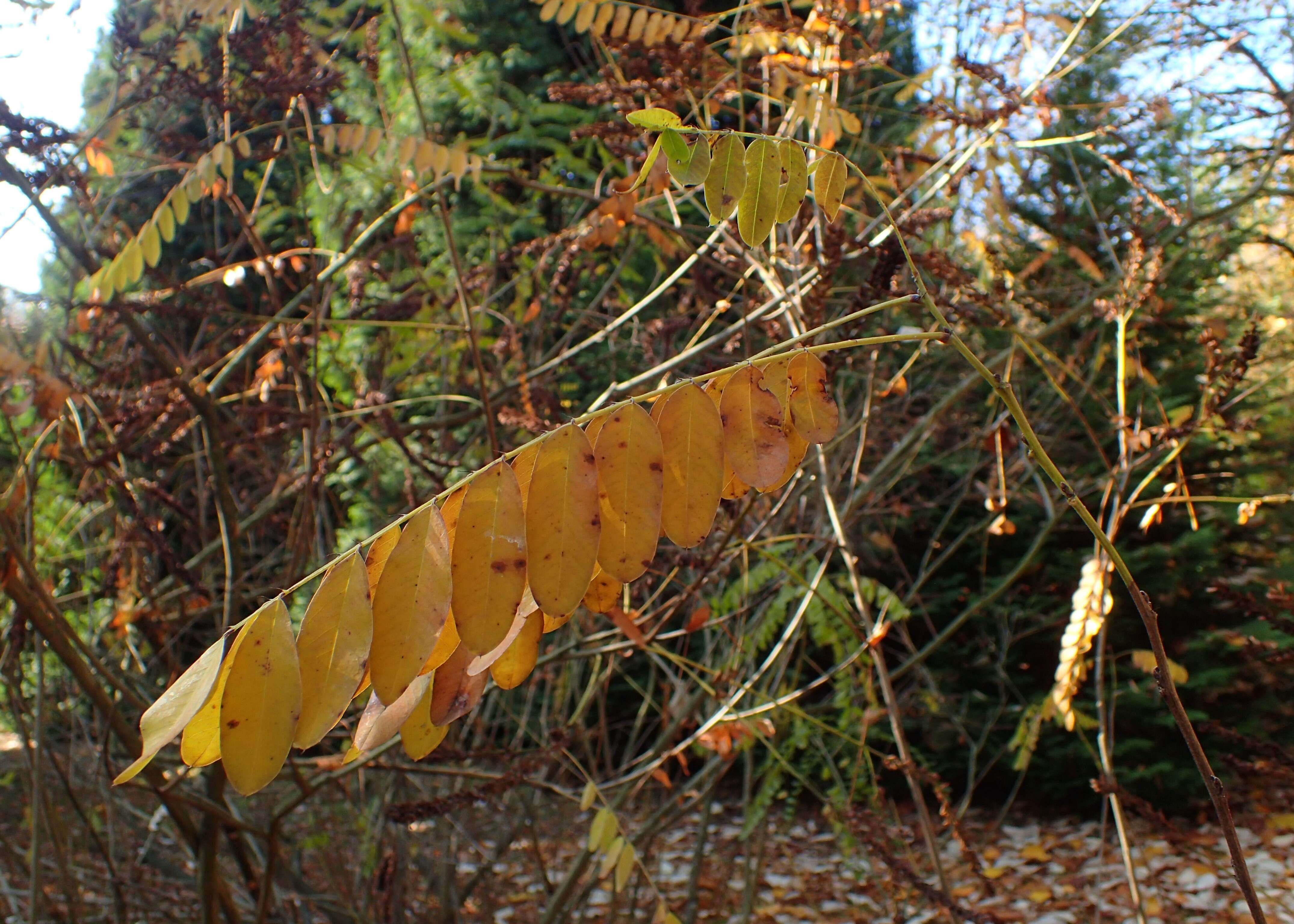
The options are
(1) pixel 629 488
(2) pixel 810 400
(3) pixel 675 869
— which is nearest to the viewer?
(1) pixel 629 488

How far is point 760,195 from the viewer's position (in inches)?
34.3

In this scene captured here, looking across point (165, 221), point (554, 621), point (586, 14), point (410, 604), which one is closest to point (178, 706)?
point (410, 604)

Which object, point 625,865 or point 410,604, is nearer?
point 410,604

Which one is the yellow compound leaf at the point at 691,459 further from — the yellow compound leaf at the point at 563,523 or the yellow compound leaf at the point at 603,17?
the yellow compound leaf at the point at 603,17

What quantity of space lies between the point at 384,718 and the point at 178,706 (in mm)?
156

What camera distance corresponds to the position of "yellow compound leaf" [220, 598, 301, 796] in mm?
629

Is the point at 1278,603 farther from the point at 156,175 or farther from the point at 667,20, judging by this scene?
the point at 156,175

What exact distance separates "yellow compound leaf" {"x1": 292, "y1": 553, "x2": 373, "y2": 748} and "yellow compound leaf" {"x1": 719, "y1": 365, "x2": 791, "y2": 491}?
0.33 meters

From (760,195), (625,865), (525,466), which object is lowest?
(625,865)

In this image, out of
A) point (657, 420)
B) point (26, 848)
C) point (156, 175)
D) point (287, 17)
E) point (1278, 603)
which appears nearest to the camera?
point (657, 420)

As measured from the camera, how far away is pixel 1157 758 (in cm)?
455

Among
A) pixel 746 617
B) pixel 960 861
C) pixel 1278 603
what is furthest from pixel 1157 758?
pixel 1278 603

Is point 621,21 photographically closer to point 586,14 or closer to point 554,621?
point 586,14

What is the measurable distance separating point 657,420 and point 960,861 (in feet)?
12.9
